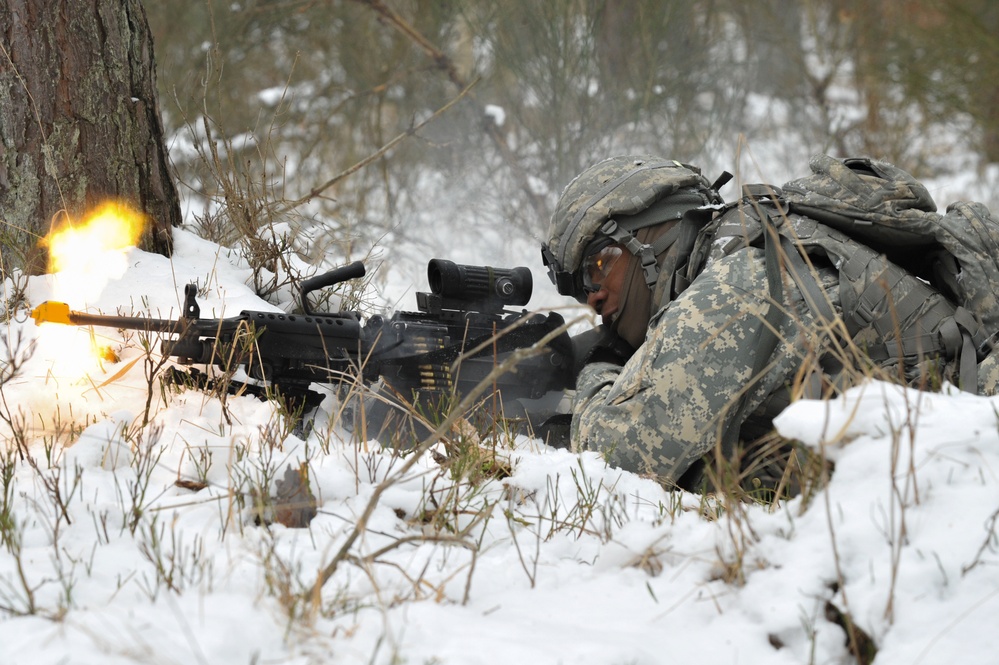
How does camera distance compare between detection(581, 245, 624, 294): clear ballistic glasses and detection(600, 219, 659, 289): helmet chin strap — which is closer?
detection(600, 219, 659, 289): helmet chin strap

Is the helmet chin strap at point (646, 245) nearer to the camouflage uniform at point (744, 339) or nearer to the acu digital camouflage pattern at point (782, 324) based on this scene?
the camouflage uniform at point (744, 339)

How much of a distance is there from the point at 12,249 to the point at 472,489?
81.9 inches

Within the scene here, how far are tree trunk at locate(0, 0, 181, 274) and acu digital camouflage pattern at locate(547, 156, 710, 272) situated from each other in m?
1.59

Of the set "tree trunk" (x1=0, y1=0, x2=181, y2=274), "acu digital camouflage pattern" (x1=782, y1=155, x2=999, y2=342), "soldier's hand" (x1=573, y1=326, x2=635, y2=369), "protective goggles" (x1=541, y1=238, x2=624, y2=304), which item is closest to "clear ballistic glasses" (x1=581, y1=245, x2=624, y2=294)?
"protective goggles" (x1=541, y1=238, x2=624, y2=304)

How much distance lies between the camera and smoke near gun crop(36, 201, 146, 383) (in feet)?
10.5

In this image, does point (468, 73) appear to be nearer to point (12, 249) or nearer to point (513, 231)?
point (513, 231)

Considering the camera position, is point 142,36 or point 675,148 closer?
point 142,36

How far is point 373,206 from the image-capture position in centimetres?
868

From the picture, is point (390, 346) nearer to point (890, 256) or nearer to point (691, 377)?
point (691, 377)

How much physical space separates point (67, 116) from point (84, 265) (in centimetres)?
54

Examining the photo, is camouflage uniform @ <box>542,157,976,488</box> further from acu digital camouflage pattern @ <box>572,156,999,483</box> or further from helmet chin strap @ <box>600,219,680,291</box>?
helmet chin strap @ <box>600,219,680,291</box>

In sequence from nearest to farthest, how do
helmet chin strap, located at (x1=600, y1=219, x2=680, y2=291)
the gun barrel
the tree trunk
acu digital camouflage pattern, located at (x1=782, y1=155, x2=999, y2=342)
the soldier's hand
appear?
the gun barrel
acu digital camouflage pattern, located at (x1=782, y1=155, x2=999, y2=342)
the tree trunk
helmet chin strap, located at (x1=600, y1=219, x2=680, y2=291)
the soldier's hand

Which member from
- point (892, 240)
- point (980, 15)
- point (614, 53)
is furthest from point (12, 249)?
point (980, 15)

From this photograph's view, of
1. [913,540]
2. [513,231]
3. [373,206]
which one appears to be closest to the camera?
[913,540]
